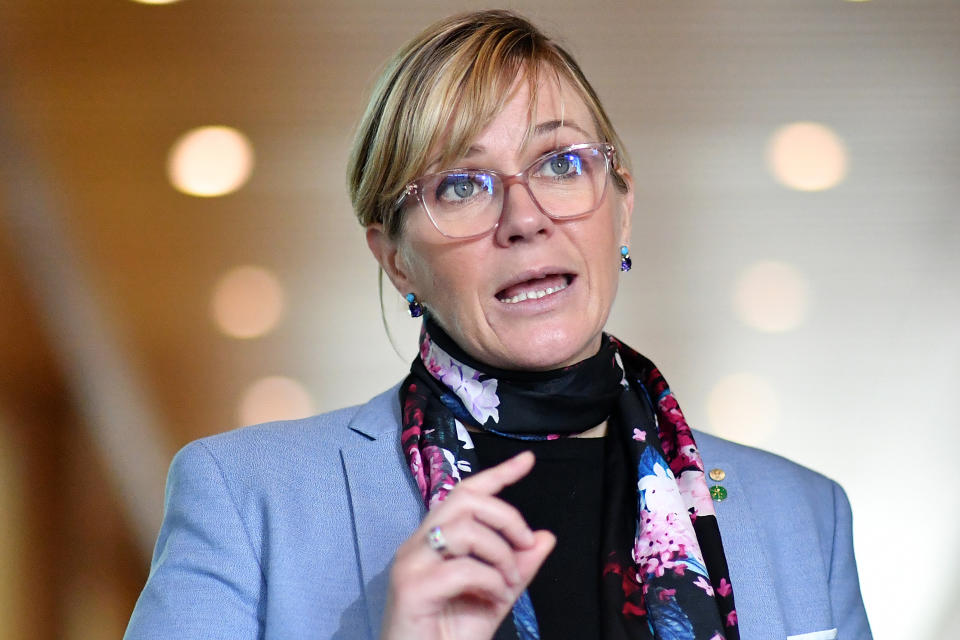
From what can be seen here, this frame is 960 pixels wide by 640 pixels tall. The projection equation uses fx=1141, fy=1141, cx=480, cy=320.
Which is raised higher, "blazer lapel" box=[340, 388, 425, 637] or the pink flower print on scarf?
the pink flower print on scarf

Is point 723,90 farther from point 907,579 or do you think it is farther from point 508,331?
point 508,331

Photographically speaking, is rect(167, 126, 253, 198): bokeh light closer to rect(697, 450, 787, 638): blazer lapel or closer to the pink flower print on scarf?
the pink flower print on scarf

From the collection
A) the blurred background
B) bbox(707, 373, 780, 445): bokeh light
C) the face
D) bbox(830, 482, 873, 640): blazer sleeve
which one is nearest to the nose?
the face

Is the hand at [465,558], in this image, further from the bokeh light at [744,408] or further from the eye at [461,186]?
the bokeh light at [744,408]

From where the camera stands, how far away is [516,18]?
1.71 meters

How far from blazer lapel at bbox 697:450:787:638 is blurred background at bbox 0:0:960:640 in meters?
1.10

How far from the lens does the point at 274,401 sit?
2658 millimetres

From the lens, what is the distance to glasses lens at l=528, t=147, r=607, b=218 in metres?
1.56

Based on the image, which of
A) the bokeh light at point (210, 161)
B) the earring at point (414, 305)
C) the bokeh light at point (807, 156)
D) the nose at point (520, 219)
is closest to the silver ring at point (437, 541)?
the nose at point (520, 219)

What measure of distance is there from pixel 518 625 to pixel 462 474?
227mm

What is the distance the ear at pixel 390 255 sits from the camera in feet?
5.59

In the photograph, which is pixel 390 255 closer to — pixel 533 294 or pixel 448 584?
pixel 533 294

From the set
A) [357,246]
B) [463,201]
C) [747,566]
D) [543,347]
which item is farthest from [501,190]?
[357,246]

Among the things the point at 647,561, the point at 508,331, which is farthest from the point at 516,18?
the point at 647,561
